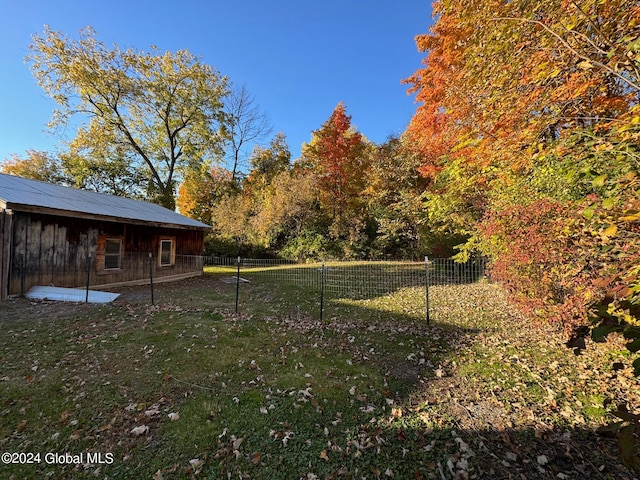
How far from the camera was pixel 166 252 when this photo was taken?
12758 millimetres

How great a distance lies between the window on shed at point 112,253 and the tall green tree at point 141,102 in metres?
12.9

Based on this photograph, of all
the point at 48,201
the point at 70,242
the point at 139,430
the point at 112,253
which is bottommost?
the point at 139,430

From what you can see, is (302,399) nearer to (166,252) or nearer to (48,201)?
(48,201)

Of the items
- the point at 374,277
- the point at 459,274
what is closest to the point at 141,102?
the point at 374,277

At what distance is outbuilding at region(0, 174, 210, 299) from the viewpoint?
7697 mm

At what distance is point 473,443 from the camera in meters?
2.76

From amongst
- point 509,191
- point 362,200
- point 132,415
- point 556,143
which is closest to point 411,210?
point 362,200

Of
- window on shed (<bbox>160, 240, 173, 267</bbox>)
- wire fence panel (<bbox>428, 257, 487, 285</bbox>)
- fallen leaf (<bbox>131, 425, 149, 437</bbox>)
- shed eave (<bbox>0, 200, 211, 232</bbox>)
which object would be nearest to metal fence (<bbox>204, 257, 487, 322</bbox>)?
wire fence panel (<bbox>428, 257, 487, 285</bbox>)

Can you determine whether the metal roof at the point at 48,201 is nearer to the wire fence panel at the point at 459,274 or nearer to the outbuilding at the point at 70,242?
the outbuilding at the point at 70,242

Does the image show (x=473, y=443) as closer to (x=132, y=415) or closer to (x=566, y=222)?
(x=566, y=222)

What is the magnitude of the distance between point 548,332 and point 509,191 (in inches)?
123

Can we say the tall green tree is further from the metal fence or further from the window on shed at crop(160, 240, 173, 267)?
the metal fence

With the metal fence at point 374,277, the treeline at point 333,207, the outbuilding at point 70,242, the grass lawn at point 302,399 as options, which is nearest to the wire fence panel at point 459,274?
the metal fence at point 374,277

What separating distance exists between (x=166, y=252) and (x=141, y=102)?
47.8ft
